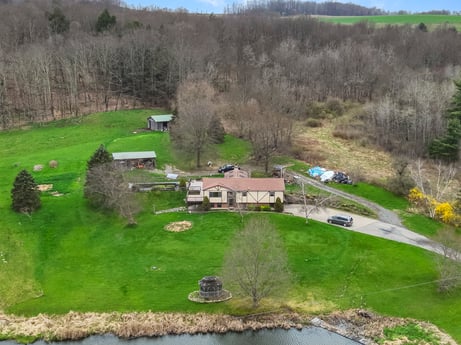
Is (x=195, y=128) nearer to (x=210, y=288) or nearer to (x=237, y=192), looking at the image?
(x=237, y=192)

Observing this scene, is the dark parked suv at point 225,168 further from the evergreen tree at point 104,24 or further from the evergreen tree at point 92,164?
the evergreen tree at point 104,24

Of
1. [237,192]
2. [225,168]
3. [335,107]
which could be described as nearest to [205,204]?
[237,192]

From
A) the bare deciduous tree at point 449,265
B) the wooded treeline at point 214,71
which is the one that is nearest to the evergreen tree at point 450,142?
the wooded treeline at point 214,71

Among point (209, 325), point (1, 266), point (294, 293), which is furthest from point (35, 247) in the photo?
point (294, 293)

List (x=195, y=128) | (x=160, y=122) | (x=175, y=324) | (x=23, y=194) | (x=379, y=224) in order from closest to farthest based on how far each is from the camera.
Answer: (x=175, y=324)
(x=379, y=224)
(x=23, y=194)
(x=195, y=128)
(x=160, y=122)

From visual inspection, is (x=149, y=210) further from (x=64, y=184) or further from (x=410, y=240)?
(x=410, y=240)
